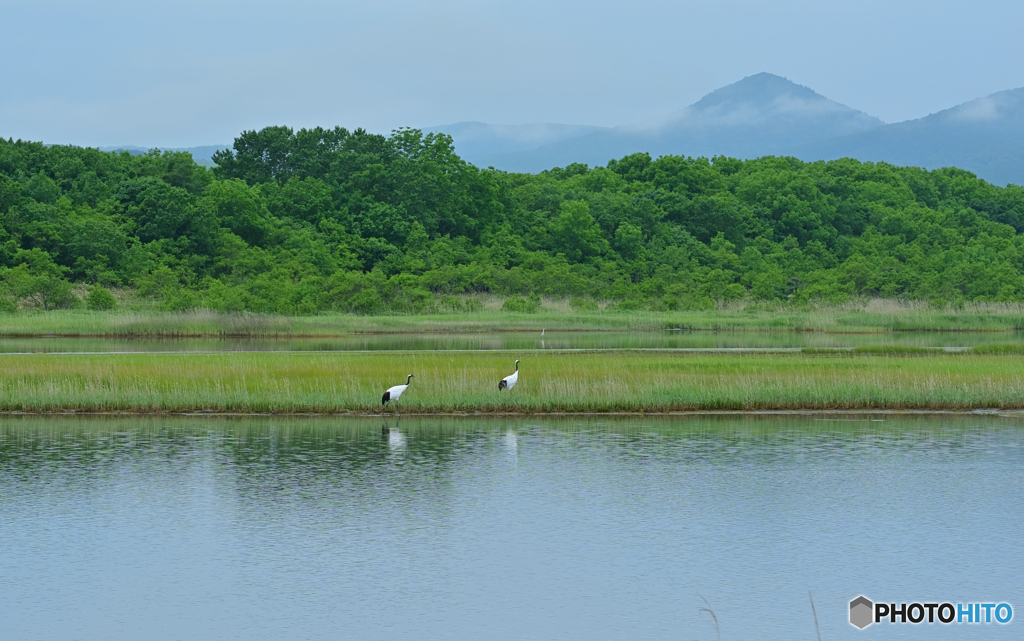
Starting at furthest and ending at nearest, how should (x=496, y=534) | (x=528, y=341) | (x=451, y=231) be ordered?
(x=451, y=231) < (x=528, y=341) < (x=496, y=534)

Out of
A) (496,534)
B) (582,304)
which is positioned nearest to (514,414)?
(496,534)

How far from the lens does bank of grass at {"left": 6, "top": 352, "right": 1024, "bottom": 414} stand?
28.7 meters

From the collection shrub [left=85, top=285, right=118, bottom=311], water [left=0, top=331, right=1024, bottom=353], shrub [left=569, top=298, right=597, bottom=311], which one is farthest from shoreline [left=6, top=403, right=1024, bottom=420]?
shrub [left=569, top=298, right=597, bottom=311]

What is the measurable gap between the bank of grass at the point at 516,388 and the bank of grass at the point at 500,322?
2224cm

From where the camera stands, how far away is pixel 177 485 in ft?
61.9

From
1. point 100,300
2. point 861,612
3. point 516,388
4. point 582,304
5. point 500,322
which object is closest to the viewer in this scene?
point 861,612

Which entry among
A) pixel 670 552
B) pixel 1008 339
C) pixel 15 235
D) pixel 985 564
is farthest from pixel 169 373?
pixel 15 235

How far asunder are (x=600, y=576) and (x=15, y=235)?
89.0 metres

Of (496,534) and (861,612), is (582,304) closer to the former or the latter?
(496,534)

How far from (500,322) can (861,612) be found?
59.9 m

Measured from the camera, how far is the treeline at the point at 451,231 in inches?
3529

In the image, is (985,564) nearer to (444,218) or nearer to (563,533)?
(563,533)

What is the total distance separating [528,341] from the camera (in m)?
57.1

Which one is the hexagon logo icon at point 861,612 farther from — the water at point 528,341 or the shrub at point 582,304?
the shrub at point 582,304
